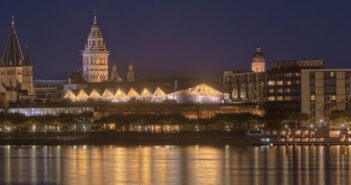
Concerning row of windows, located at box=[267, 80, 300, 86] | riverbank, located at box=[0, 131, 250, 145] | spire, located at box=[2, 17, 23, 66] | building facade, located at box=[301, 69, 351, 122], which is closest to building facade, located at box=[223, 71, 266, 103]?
row of windows, located at box=[267, 80, 300, 86]

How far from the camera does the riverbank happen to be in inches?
4541

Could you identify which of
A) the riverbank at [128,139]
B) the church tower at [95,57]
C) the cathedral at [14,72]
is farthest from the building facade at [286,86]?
the cathedral at [14,72]

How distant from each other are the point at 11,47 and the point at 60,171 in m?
87.1

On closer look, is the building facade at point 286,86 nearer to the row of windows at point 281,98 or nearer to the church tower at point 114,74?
the row of windows at point 281,98

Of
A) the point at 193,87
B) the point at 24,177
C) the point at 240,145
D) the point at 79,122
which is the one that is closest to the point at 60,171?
the point at 24,177

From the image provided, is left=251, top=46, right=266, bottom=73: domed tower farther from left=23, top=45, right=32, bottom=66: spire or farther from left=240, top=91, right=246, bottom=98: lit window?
left=23, top=45, right=32, bottom=66: spire

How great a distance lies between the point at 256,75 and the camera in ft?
491

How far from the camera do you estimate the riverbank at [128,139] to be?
115 meters

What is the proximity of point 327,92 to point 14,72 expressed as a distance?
49704 mm

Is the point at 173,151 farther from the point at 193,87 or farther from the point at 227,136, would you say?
the point at 193,87

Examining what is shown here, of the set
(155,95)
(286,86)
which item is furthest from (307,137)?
(155,95)

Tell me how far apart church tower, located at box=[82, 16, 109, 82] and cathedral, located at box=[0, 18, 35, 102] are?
9362 mm

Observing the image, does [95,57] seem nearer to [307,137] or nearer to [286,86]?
[286,86]

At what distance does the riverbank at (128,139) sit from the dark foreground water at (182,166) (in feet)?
44.9
